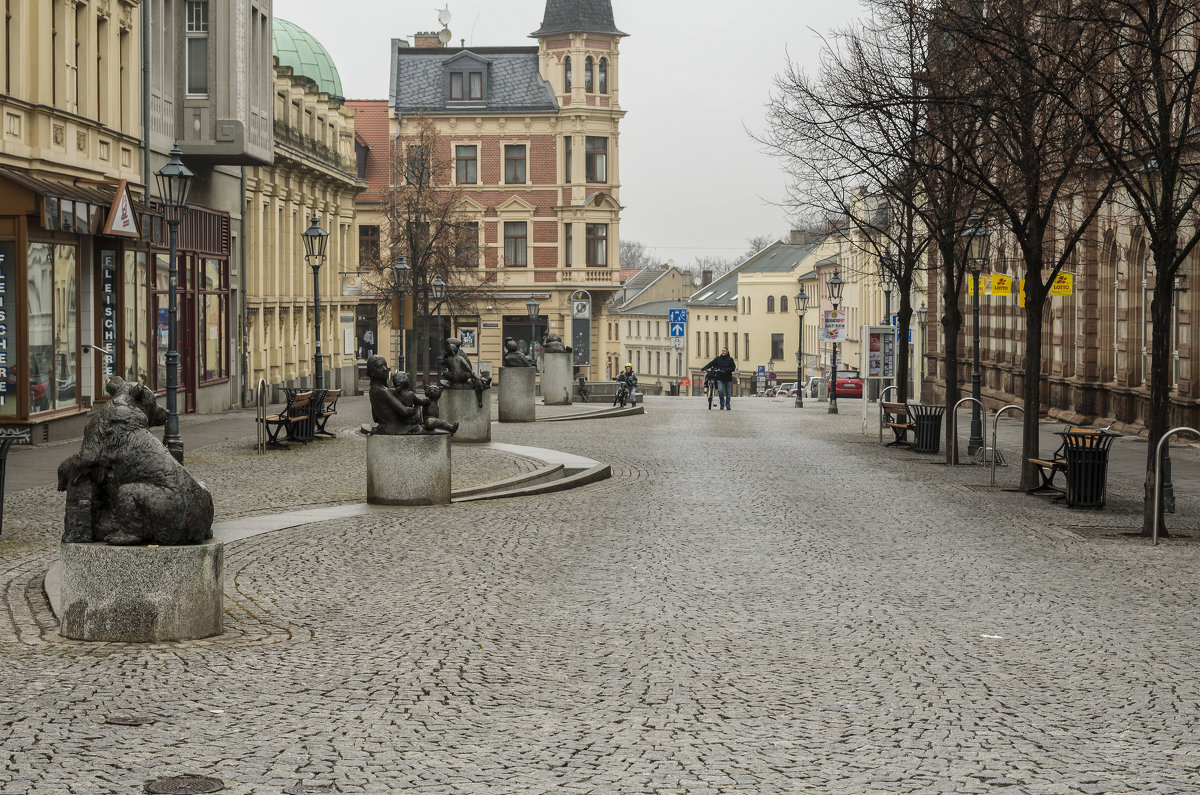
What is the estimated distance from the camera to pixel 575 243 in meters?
77.6

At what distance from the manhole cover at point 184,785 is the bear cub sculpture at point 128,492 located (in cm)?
286

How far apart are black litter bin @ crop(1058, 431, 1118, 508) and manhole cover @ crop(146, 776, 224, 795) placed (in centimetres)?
1323

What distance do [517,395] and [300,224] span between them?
2004cm

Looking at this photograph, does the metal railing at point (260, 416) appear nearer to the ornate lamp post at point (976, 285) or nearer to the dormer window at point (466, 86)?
the ornate lamp post at point (976, 285)

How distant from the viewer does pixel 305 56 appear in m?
60.0

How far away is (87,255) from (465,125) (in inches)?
2011

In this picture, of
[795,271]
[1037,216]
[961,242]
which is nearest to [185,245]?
[961,242]

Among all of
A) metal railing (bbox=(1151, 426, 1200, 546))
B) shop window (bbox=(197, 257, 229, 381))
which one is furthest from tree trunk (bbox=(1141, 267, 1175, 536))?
shop window (bbox=(197, 257, 229, 381))

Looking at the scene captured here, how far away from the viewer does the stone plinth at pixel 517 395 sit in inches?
1404

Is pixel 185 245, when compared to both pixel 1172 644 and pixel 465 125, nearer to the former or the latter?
pixel 1172 644

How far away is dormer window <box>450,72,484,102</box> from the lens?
7888 cm

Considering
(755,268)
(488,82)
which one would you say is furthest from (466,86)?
(755,268)

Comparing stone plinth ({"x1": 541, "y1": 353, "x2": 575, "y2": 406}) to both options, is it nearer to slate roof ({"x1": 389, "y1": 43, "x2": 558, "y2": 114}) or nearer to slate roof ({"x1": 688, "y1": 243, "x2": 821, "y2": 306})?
slate roof ({"x1": 389, "y1": 43, "x2": 558, "y2": 114})

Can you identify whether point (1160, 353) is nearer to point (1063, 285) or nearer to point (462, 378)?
point (462, 378)
